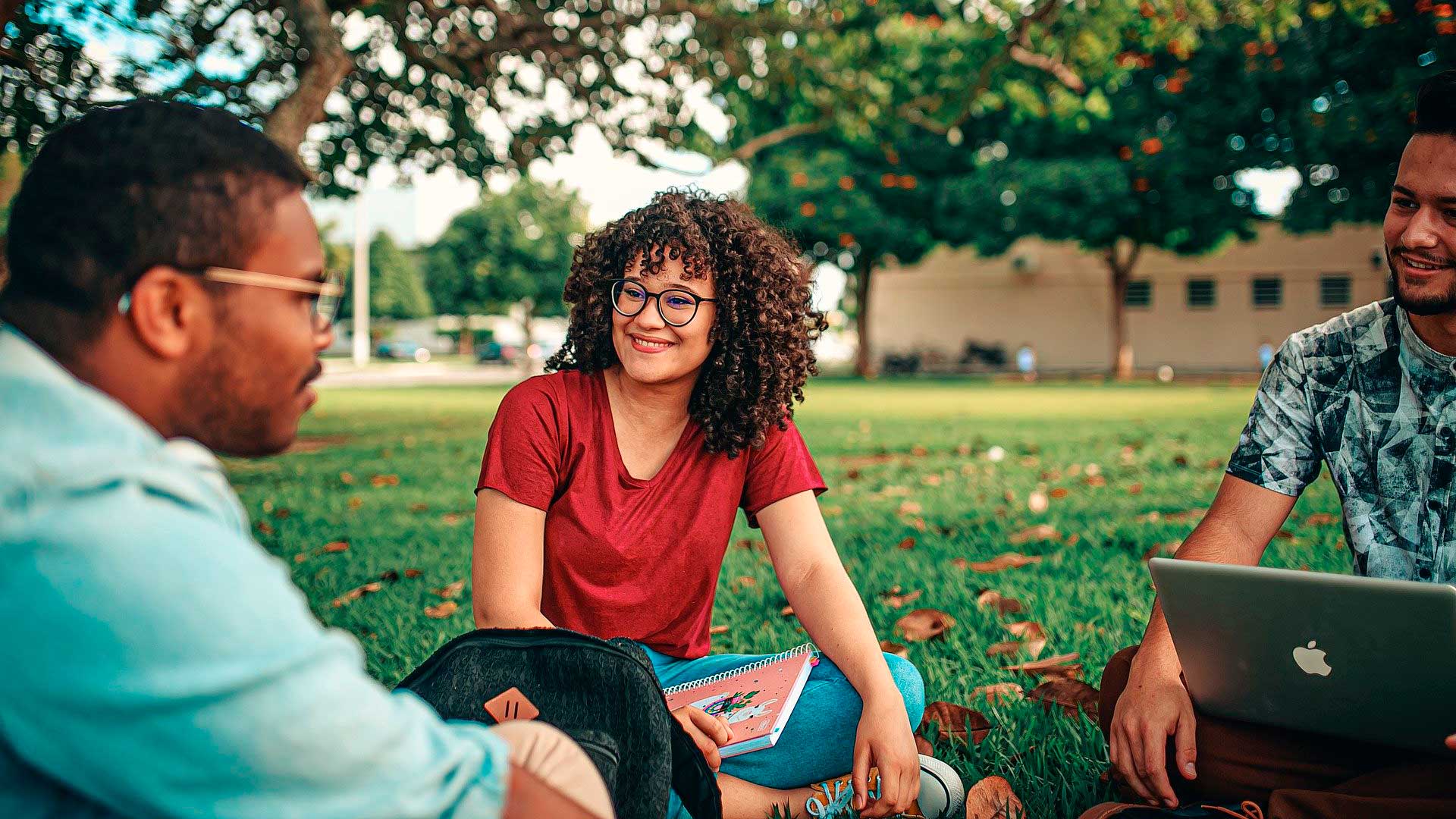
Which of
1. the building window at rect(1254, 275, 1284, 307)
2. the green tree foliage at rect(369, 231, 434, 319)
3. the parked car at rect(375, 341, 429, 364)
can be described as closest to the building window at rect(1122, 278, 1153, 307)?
the building window at rect(1254, 275, 1284, 307)

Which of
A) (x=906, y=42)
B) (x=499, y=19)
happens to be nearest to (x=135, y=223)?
(x=499, y=19)

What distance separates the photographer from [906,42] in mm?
12219

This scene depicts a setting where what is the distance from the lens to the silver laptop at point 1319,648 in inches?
70.2

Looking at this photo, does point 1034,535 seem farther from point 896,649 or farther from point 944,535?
point 896,649

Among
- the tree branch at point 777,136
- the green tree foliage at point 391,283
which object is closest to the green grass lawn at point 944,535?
the tree branch at point 777,136

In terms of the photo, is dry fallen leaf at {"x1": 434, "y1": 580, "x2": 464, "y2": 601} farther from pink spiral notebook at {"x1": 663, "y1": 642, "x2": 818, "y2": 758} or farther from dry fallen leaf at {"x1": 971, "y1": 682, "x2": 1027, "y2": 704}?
dry fallen leaf at {"x1": 971, "y1": 682, "x2": 1027, "y2": 704}

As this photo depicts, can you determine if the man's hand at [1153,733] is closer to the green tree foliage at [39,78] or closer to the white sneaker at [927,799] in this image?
the white sneaker at [927,799]

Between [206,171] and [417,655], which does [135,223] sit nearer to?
[206,171]

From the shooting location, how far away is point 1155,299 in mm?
33219

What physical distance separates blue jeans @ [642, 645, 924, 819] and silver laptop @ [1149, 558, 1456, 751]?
26.4 inches

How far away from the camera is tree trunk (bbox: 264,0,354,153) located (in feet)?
25.0

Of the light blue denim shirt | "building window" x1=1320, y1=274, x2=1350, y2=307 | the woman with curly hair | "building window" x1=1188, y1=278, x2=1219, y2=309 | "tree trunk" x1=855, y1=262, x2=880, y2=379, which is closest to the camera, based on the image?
the light blue denim shirt

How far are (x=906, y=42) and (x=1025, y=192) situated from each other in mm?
13946

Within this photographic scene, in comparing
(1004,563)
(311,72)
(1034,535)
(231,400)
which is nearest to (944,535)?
(1034,535)
